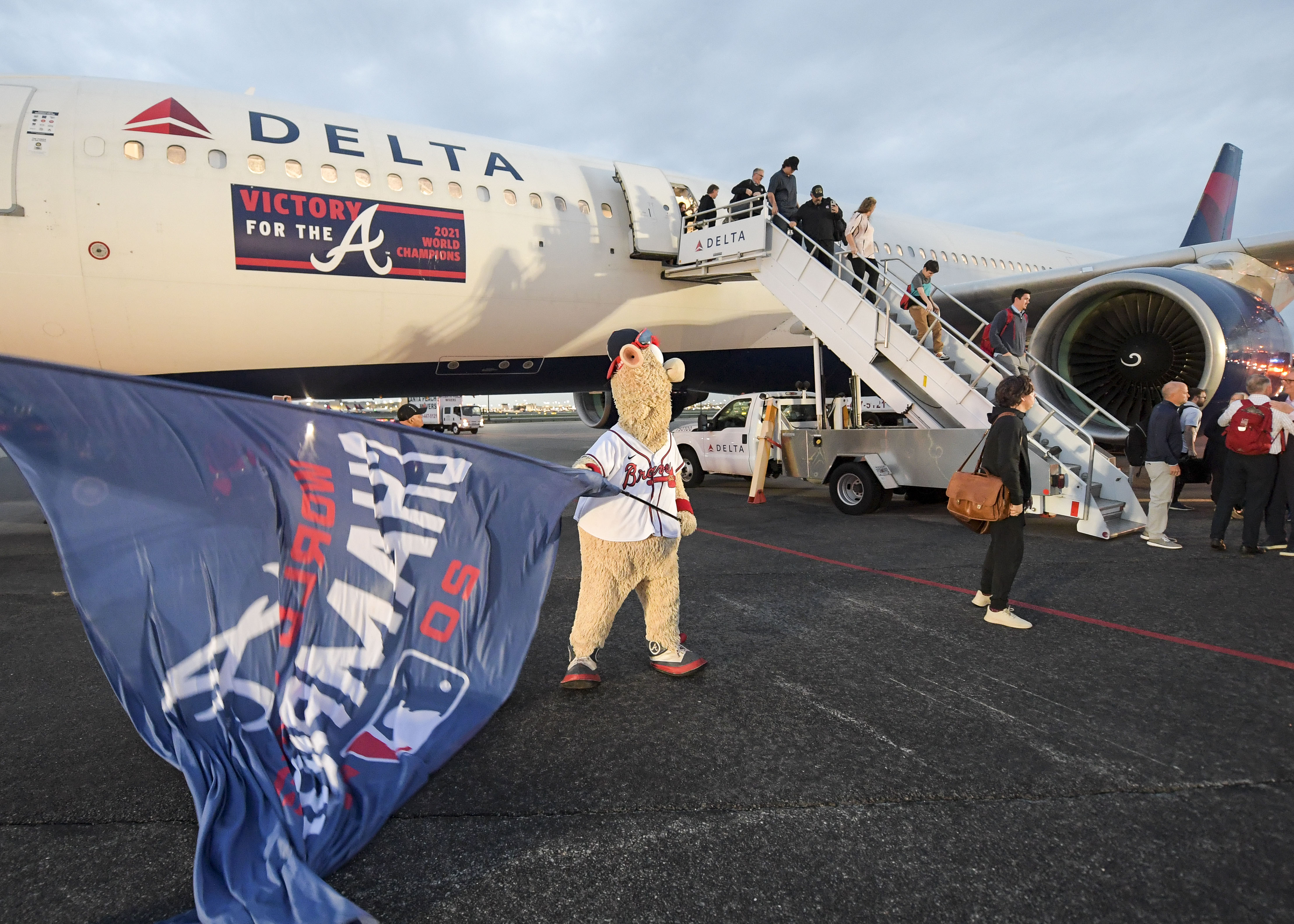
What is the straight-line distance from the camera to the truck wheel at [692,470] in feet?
40.1

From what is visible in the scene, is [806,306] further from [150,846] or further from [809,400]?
[150,846]

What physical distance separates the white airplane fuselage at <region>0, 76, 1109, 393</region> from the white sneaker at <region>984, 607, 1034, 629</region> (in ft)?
22.1

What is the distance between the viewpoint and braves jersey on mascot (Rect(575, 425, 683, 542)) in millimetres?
3596

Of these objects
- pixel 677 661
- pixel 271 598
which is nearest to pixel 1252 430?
pixel 677 661

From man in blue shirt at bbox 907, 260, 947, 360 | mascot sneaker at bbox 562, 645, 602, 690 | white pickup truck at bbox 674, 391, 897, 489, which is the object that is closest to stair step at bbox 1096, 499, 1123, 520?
man in blue shirt at bbox 907, 260, 947, 360

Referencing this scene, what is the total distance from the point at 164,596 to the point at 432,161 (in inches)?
303

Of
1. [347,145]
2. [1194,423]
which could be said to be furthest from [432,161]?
[1194,423]

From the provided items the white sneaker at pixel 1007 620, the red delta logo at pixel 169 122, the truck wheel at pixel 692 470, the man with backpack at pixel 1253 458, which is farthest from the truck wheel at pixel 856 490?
the red delta logo at pixel 169 122

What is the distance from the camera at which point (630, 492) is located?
11.9 ft

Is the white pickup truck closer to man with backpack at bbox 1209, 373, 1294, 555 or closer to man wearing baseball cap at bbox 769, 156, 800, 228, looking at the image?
man wearing baseball cap at bbox 769, 156, 800, 228

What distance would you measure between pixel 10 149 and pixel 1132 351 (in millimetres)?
12577

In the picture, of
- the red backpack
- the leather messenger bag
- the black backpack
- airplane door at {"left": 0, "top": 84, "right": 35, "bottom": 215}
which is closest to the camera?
the leather messenger bag

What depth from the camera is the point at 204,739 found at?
7.73 ft

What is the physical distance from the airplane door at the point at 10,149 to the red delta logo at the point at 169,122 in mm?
858
